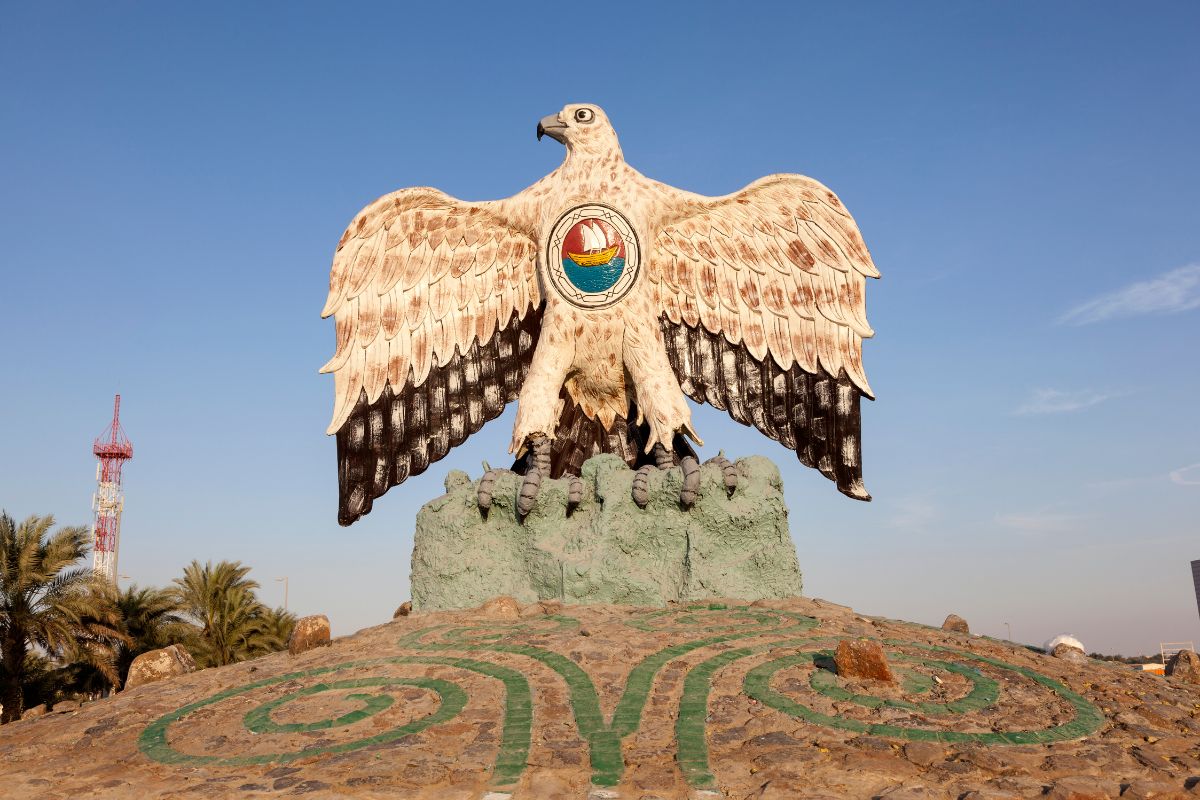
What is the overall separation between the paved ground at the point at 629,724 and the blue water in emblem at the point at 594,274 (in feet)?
11.0

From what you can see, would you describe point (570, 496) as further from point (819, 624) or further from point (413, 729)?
point (413, 729)

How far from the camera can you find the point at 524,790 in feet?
16.0

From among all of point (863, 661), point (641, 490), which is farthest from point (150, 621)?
point (863, 661)

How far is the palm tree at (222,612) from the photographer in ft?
58.8

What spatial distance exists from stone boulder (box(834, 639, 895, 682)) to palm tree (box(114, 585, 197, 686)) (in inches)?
546

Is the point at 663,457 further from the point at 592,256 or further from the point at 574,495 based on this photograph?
the point at 592,256

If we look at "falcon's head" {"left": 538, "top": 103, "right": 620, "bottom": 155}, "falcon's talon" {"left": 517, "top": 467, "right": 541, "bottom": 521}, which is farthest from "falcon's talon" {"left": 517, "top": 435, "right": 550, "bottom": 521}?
"falcon's head" {"left": 538, "top": 103, "right": 620, "bottom": 155}

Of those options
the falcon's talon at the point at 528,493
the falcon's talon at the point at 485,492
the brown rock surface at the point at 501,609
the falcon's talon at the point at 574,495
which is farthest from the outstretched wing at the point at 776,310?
the brown rock surface at the point at 501,609

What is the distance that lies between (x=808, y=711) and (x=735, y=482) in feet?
9.80

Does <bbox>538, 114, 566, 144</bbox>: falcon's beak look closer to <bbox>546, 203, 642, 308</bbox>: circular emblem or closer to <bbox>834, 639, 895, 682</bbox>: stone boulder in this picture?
<bbox>546, 203, 642, 308</bbox>: circular emblem

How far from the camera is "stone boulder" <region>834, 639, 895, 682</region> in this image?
612 centimetres

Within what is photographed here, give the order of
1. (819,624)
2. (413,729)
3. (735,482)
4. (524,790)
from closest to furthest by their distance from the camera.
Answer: (524,790) < (413,729) < (819,624) < (735,482)

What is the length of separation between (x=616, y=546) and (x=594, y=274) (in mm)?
2680

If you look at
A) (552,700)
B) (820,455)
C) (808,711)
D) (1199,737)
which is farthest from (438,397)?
(1199,737)
